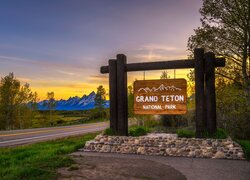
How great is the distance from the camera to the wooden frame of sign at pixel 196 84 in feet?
41.2

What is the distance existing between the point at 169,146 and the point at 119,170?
3516 mm

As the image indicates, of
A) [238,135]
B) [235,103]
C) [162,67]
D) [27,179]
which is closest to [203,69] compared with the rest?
[162,67]

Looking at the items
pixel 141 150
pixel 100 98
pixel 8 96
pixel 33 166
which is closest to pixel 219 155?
pixel 141 150

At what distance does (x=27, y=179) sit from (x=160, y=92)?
24.4 feet

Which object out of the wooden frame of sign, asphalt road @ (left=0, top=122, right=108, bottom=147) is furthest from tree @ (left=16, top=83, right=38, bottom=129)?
the wooden frame of sign

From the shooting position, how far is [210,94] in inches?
494

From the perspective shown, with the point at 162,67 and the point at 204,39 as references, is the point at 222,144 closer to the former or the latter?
the point at 162,67

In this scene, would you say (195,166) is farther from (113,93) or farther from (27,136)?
(27,136)

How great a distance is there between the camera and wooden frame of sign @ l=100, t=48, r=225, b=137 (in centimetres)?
1255

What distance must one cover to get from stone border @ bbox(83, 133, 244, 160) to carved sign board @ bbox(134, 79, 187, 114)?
1604 millimetres

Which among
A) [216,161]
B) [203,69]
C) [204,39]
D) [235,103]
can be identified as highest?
[204,39]

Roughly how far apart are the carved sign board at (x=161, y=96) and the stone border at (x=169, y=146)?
63.2 inches

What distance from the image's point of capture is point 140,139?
1270cm

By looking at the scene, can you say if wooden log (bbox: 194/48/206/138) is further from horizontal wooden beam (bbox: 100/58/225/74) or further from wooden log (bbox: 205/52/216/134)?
horizontal wooden beam (bbox: 100/58/225/74)
